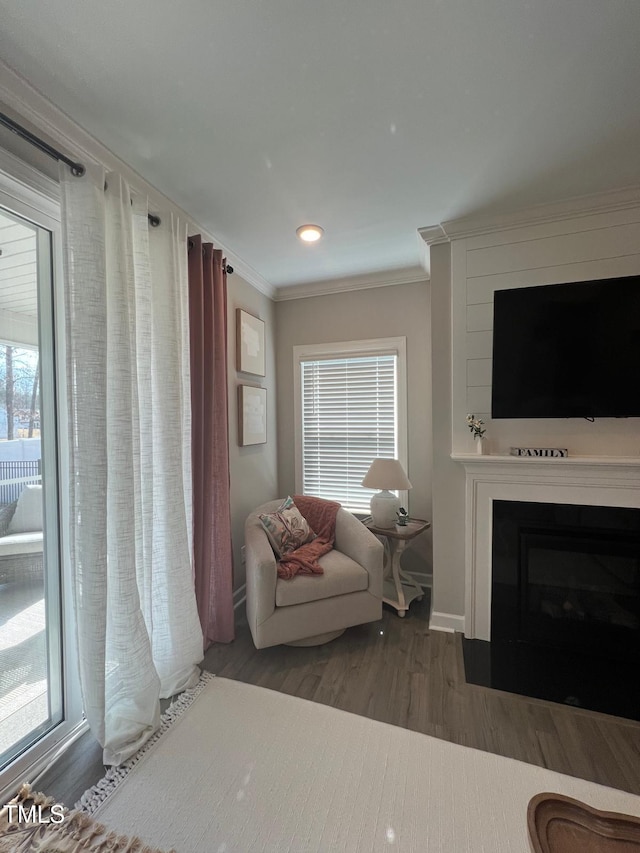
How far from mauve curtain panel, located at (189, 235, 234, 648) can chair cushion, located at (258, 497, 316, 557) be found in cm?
30

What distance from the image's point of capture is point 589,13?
44.6 inches

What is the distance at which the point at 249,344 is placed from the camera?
9.97 ft

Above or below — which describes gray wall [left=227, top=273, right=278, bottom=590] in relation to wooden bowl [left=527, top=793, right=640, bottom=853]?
above

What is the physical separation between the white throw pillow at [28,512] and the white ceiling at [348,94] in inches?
61.5

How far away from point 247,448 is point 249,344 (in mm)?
866

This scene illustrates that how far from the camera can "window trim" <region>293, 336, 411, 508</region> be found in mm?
3230

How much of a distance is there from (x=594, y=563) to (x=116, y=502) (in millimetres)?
2648

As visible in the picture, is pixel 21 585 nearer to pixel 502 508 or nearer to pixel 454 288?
pixel 502 508

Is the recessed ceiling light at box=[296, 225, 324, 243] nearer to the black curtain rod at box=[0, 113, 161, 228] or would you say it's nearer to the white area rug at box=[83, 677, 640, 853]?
the black curtain rod at box=[0, 113, 161, 228]

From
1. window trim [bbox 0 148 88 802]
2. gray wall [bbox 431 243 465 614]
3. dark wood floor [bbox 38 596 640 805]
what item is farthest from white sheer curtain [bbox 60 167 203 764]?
gray wall [bbox 431 243 465 614]

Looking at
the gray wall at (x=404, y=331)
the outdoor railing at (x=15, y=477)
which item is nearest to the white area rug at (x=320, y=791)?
the outdoor railing at (x=15, y=477)

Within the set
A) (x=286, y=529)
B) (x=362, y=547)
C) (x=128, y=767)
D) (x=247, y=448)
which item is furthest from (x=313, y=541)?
(x=128, y=767)

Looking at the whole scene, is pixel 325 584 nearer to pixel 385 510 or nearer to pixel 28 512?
pixel 385 510

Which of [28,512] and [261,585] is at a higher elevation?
[28,512]
